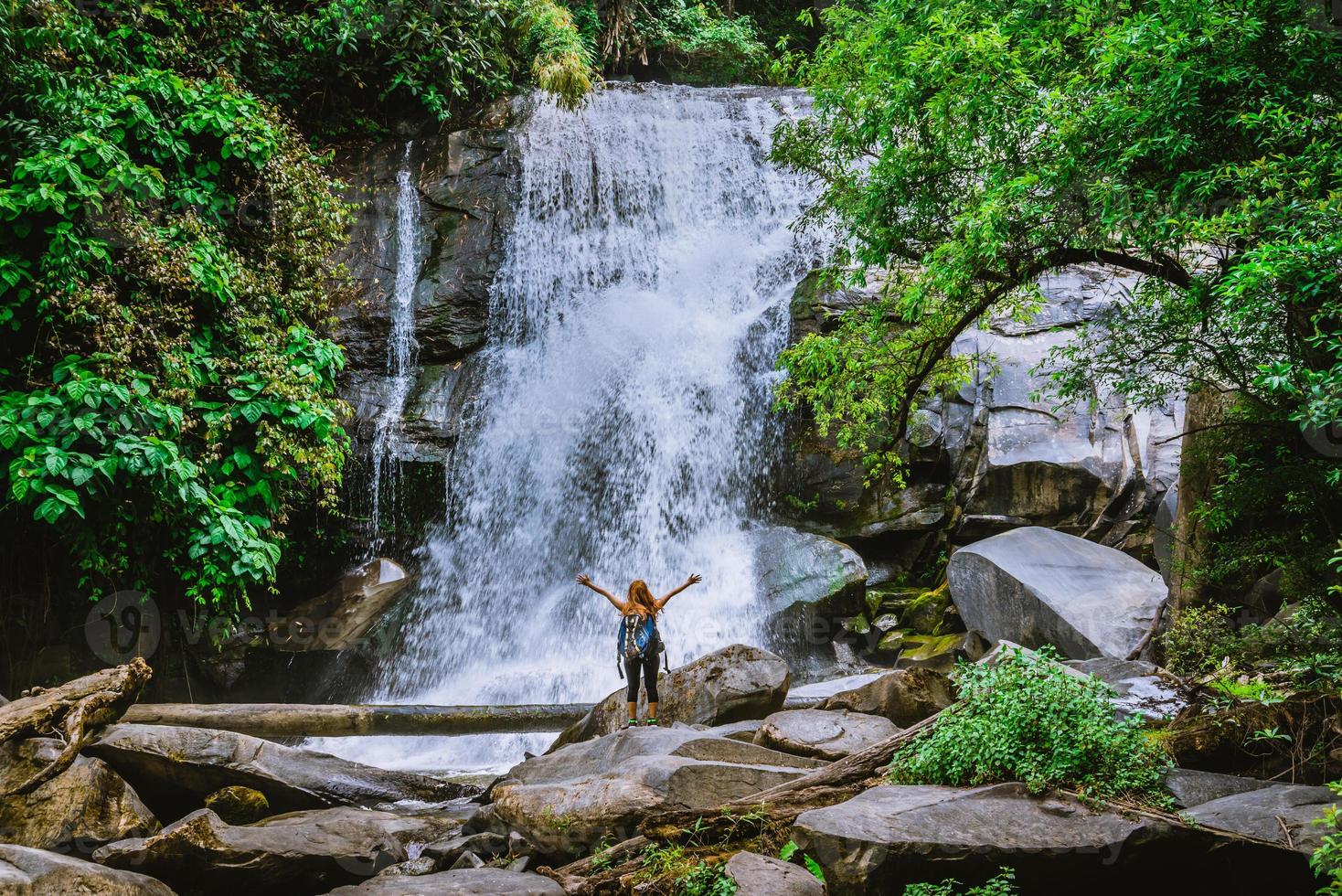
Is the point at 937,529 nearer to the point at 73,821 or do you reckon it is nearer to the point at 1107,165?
the point at 1107,165

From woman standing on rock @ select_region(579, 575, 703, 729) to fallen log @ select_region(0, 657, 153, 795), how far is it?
142 inches

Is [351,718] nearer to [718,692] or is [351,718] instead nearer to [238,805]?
[238,805]

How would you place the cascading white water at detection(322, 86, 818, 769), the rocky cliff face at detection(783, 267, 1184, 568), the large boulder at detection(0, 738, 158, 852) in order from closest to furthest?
the large boulder at detection(0, 738, 158, 852), the rocky cliff face at detection(783, 267, 1184, 568), the cascading white water at detection(322, 86, 818, 769)

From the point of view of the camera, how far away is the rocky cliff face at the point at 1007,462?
41.7ft

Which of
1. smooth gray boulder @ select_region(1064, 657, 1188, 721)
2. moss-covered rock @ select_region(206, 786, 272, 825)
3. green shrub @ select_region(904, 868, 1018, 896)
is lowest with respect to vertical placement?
moss-covered rock @ select_region(206, 786, 272, 825)

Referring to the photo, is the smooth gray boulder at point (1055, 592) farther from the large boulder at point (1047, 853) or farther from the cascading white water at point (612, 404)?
the large boulder at point (1047, 853)

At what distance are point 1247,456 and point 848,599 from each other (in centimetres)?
611

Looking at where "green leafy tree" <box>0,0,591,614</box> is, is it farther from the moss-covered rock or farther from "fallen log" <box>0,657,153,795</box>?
the moss-covered rock

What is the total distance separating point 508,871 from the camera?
5270mm

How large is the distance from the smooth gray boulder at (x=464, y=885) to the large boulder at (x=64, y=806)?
2055 mm

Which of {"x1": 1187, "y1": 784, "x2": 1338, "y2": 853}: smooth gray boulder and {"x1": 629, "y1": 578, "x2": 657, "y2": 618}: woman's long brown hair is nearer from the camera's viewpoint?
{"x1": 1187, "y1": 784, "x2": 1338, "y2": 853}: smooth gray boulder

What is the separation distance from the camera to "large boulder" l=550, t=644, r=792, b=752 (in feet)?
25.9

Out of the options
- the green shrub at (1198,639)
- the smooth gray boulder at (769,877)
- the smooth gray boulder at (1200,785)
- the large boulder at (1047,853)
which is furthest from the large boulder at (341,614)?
the smooth gray boulder at (1200,785)

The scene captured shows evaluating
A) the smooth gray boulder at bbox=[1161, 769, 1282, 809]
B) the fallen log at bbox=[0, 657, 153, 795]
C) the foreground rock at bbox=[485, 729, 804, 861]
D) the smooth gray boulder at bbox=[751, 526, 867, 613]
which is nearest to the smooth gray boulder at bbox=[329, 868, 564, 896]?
the foreground rock at bbox=[485, 729, 804, 861]
